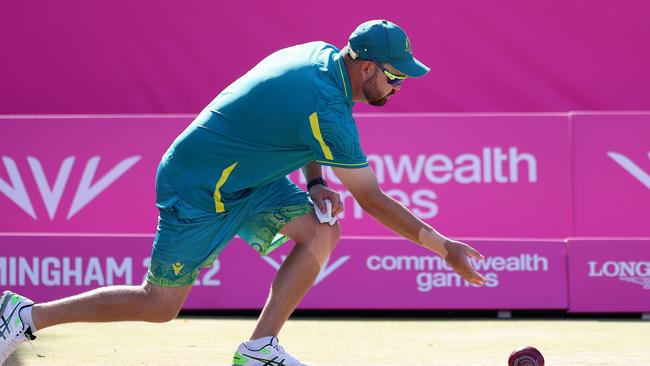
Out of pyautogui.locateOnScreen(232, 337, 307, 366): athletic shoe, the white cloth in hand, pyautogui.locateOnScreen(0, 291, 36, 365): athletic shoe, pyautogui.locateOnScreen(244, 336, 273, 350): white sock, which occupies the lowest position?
pyautogui.locateOnScreen(232, 337, 307, 366): athletic shoe

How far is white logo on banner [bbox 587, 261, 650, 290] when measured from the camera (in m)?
8.05

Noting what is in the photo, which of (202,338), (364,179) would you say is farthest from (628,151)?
(364,179)

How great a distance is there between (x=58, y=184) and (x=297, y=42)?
8.47 ft

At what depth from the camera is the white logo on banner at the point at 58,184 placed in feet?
28.2

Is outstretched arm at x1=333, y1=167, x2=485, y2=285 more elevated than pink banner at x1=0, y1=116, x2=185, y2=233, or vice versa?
outstretched arm at x1=333, y1=167, x2=485, y2=285

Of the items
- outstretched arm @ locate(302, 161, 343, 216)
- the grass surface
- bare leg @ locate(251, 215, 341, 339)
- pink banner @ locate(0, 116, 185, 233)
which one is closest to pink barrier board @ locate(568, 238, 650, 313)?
the grass surface

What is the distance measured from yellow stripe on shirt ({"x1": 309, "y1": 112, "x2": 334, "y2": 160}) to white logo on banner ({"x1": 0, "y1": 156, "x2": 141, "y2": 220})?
4.10 m

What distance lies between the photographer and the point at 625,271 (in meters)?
8.08

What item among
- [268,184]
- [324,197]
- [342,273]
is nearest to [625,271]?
[342,273]

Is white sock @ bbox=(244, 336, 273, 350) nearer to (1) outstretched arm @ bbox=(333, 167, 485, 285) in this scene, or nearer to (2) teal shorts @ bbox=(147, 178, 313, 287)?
(2) teal shorts @ bbox=(147, 178, 313, 287)

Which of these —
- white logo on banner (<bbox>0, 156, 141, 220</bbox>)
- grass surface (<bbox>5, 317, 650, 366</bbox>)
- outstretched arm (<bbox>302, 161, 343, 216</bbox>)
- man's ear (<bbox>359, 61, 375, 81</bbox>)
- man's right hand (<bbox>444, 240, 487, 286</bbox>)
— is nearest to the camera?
man's right hand (<bbox>444, 240, 487, 286</bbox>)

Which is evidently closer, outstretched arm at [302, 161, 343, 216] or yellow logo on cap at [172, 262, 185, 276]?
yellow logo on cap at [172, 262, 185, 276]

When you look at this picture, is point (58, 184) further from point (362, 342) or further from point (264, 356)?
point (264, 356)

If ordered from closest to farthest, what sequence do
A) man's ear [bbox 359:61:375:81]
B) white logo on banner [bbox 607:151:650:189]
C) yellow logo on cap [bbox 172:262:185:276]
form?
1. man's ear [bbox 359:61:375:81]
2. yellow logo on cap [bbox 172:262:185:276]
3. white logo on banner [bbox 607:151:650:189]
